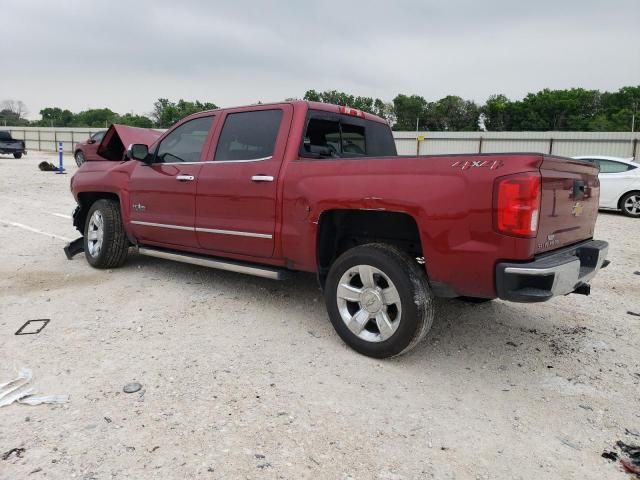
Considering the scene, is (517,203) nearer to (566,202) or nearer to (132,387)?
(566,202)

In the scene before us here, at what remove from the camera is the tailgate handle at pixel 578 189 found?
3.29 metres

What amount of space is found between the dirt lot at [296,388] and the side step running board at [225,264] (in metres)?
0.35

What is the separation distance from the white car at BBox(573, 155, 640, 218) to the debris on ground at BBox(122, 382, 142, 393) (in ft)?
35.7

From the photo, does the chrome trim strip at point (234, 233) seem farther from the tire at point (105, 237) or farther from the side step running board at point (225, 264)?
the tire at point (105, 237)

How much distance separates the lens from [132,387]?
297cm

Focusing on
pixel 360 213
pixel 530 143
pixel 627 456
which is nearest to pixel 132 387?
pixel 360 213

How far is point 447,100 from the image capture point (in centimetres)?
7956

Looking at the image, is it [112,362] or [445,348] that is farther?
[445,348]

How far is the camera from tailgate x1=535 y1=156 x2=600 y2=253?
289 centimetres

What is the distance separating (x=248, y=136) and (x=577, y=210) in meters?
2.72

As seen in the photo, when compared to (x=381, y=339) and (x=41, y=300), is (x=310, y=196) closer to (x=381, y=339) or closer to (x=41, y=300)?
(x=381, y=339)

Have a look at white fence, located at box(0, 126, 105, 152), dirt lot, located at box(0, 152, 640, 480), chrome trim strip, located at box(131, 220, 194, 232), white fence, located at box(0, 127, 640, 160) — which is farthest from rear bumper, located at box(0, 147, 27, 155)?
chrome trim strip, located at box(131, 220, 194, 232)

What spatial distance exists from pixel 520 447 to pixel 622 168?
1079 cm

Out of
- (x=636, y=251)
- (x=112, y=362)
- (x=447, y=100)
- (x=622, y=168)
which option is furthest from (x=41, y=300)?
(x=447, y=100)
